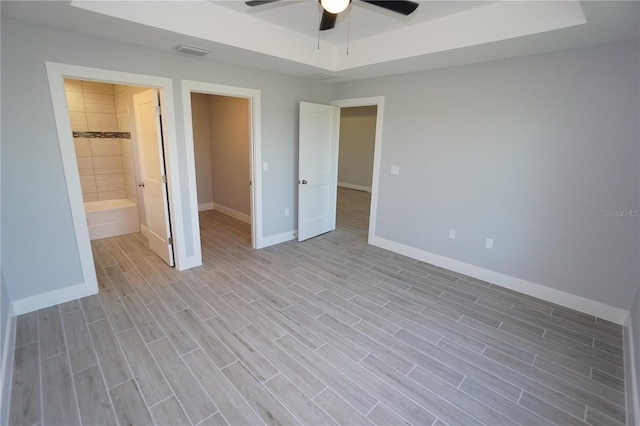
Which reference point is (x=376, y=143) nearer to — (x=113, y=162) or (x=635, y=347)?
(x=635, y=347)

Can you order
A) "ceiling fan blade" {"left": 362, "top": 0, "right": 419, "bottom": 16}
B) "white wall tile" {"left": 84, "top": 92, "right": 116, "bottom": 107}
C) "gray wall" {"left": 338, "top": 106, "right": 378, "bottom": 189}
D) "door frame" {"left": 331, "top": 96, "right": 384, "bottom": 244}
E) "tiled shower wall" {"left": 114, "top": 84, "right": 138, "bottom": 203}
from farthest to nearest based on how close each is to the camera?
1. "gray wall" {"left": 338, "top": 106, "right": 378, "bottom": 189}
2. "white wall tile" {"left": 84, "top": 92, "right": 116, "bottom": 107}
3. "tiled shower wall" {"left": 114, "top": 84, "right": 138, "bottom": 203}
4. "door frame" {"left": 331, "top": 96, "right": 384, "bottom": 244}
5. "ceiling fan blade" {"left": 362, "top": 0, "right": 419, "bottom": 16}

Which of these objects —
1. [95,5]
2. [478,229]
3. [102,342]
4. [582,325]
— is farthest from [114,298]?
[582,325]

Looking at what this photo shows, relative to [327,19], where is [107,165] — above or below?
below

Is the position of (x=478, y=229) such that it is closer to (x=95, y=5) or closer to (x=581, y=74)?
(x=581, y=74)

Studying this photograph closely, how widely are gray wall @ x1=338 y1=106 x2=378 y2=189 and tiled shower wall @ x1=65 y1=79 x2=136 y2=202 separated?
6.22 metres

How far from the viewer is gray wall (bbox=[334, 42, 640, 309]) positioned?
2611mm

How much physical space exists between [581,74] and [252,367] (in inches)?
149

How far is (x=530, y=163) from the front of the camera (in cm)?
303

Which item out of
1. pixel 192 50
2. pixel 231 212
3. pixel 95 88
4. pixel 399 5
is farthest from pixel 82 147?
pixel 399 5

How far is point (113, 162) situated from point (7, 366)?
3769 mm

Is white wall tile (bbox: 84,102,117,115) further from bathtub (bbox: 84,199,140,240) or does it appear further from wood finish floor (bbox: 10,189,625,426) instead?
wood finish floor (bbox: 10,189,625,426)

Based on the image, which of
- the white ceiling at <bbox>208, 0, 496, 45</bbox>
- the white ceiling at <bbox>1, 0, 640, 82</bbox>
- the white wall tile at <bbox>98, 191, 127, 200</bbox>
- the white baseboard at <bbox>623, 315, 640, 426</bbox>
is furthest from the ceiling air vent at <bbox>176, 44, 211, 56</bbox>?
the white baseboard at <bbox>623, 315, 640, 426</bbox>

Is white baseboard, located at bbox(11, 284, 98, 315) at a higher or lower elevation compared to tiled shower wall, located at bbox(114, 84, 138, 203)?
lower

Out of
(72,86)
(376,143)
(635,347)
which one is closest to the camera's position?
(635,347)
